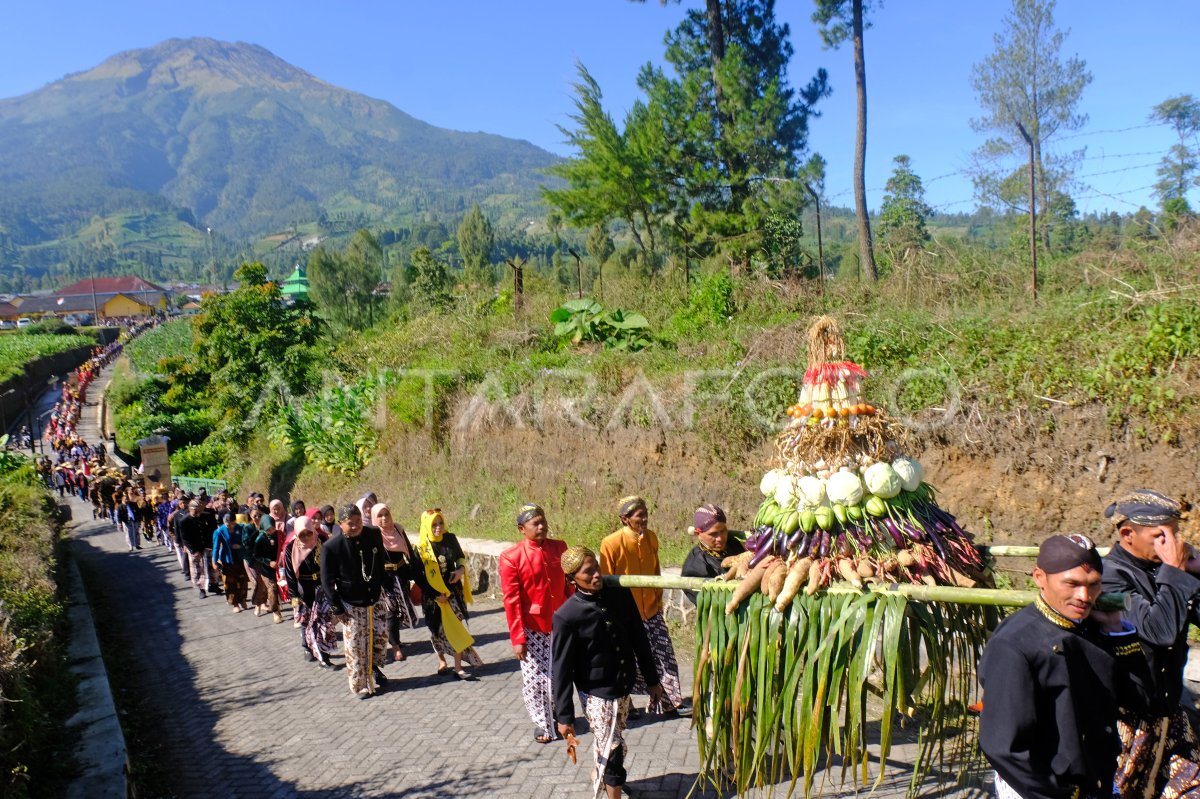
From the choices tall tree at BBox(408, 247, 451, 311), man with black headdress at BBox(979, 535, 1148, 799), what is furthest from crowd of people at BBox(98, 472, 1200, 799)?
tall tree at BBox(408, 247, 451, 311)

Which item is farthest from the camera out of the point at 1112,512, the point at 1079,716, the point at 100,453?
the point at 100,453

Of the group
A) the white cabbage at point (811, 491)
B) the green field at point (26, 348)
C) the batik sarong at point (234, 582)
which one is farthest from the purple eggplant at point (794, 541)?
the green field at point (26, 348)

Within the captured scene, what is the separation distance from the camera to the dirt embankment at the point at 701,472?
6.85m

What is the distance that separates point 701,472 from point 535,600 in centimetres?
436

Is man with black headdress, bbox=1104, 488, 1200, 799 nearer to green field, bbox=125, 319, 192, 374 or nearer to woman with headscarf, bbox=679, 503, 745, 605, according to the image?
woman with headscarf, bbox=679, 503, 745, 605

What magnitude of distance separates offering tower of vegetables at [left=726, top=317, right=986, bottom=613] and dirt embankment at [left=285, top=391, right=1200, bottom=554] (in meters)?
3.47

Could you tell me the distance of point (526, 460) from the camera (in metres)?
11.9

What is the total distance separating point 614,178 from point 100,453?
70.8 ft

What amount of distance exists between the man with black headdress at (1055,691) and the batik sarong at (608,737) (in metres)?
2.23

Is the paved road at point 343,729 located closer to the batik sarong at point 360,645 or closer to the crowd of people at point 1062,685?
the batik sarong at point 360,645

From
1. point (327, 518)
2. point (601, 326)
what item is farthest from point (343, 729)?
point (601, 326)

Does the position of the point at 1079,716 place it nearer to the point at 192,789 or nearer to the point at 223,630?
the point at 192,789

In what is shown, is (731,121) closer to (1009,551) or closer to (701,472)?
(701,472)

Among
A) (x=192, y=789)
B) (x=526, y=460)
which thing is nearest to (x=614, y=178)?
(x=526, y=460)
